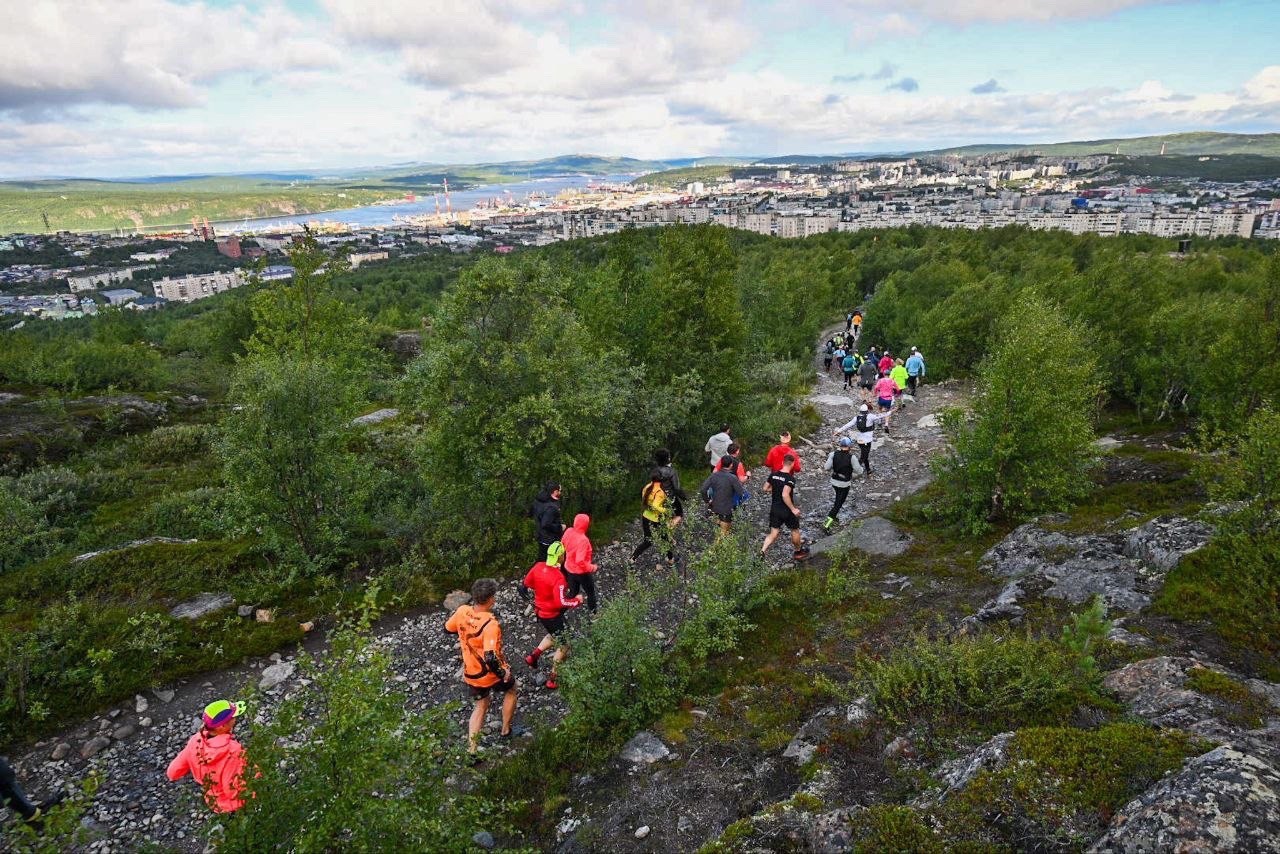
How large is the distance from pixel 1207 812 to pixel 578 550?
6597 mm

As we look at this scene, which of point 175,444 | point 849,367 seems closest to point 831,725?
point 849,367

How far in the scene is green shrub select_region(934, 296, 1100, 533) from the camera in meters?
10.2

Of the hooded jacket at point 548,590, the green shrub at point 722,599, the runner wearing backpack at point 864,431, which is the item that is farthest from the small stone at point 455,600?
the runner wearing backpack at point 864,431

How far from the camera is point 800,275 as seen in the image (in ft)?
128

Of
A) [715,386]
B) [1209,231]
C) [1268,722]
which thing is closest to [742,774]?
[1268,722]

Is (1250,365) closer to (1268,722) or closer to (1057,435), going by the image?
(1057,435)

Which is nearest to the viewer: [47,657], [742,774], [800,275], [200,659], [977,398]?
[742,774]

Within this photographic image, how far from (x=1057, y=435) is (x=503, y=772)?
10.1 m

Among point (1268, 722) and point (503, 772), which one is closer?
point (1268, 722)

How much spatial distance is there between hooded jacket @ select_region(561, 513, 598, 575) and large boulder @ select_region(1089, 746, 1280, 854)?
610cm

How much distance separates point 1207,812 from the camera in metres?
3.47

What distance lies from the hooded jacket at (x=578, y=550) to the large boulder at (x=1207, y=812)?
610cm

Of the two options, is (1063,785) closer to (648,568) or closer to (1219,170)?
(648,568)

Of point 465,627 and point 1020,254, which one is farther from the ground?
point 1020,254
